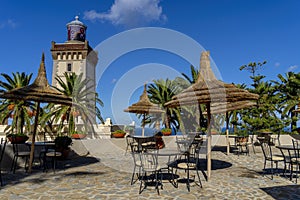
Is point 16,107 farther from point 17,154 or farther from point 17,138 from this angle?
point 17,154

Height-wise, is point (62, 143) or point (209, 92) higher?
point (209, 92)

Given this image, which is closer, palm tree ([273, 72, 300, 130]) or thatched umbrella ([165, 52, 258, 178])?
thatched umbrella ([165, 52, 258, 178])

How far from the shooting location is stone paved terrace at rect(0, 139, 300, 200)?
15.1 ft

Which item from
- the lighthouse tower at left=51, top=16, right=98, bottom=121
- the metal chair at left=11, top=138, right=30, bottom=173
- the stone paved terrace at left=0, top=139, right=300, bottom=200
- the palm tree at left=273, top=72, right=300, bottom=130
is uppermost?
the lighthouse tower at left=51, top=16, right=98, bottom=121

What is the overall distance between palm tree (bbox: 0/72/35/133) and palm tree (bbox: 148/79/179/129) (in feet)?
29.5

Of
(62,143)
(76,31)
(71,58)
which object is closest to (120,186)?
(62,143)

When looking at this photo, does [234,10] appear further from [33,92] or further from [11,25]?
[11,25]

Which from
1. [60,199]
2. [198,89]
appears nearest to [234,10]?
[198,89]

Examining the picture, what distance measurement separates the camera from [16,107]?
15258 millimetres

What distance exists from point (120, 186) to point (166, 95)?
13740 mm

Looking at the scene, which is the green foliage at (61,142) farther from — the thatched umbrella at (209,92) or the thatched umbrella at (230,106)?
the thatched umbrella at (230,106)

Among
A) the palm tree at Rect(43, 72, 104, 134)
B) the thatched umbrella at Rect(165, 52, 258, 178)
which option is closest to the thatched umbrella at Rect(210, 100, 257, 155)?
the thatched umbrella at Rect(165, 52, 258, 178)

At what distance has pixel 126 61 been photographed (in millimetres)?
13312

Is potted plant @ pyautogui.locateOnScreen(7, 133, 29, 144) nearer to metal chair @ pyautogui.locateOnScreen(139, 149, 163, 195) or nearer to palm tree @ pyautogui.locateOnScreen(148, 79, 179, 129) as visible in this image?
metal chair @ pyautogui.locateOnScreen(139, 149, 163, 195)
